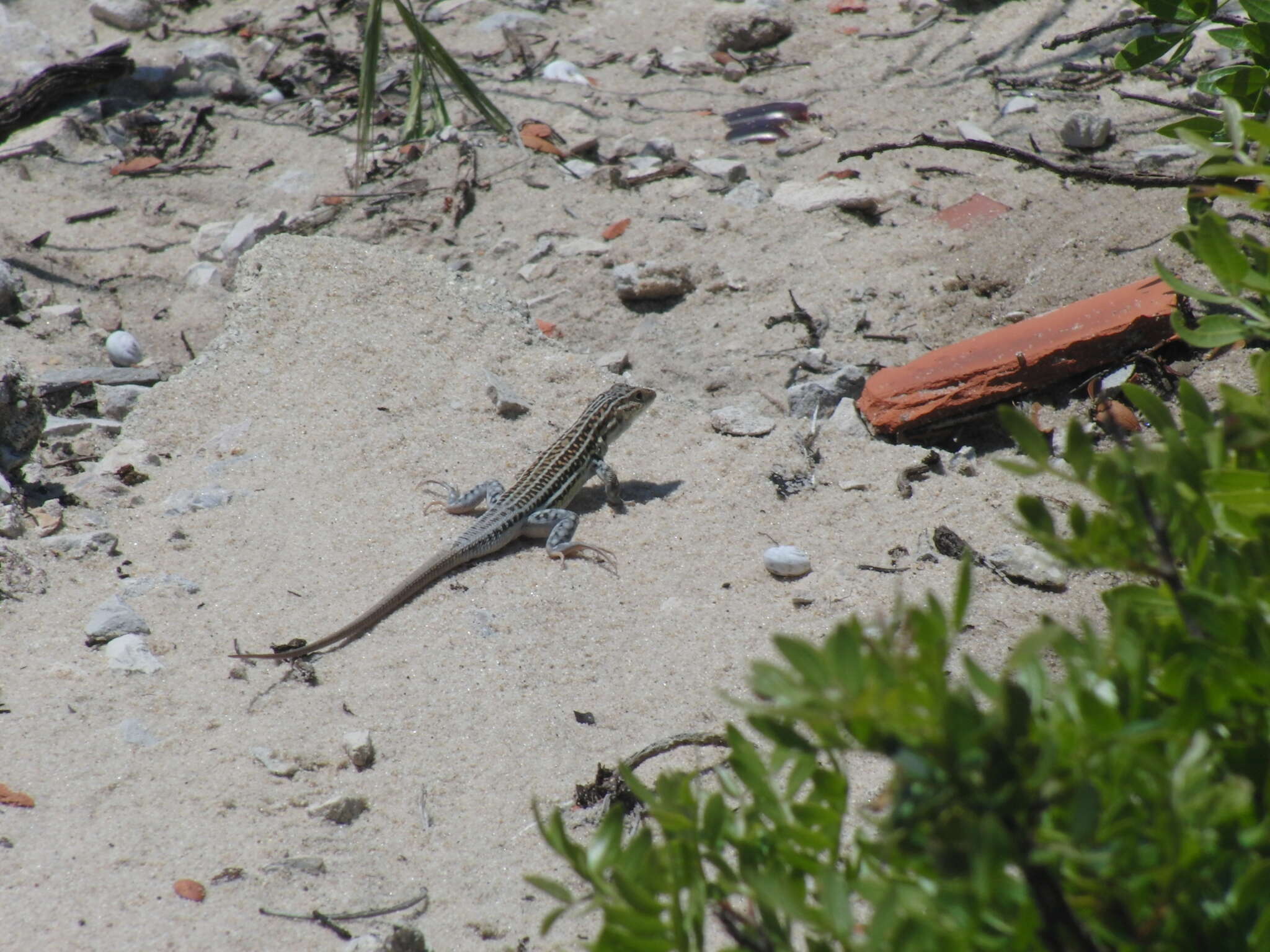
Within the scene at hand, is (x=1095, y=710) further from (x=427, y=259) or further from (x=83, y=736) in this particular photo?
(x=427, y=259)

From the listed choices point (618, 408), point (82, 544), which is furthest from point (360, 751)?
point (618, 408)

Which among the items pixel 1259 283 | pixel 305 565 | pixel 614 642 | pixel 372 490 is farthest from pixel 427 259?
pixel 1259 283

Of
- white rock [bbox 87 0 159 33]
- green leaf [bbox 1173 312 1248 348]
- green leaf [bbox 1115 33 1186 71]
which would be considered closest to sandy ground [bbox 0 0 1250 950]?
green leaf [bbox 1173 312 1248 348]

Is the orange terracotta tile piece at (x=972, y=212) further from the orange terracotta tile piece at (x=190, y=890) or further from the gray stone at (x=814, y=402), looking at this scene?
the orange terracotta tile piece at (x=190, y=890)

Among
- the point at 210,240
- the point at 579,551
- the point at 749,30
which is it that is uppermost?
the point at 749,30

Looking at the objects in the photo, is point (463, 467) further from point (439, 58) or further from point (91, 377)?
point (439, 58)
